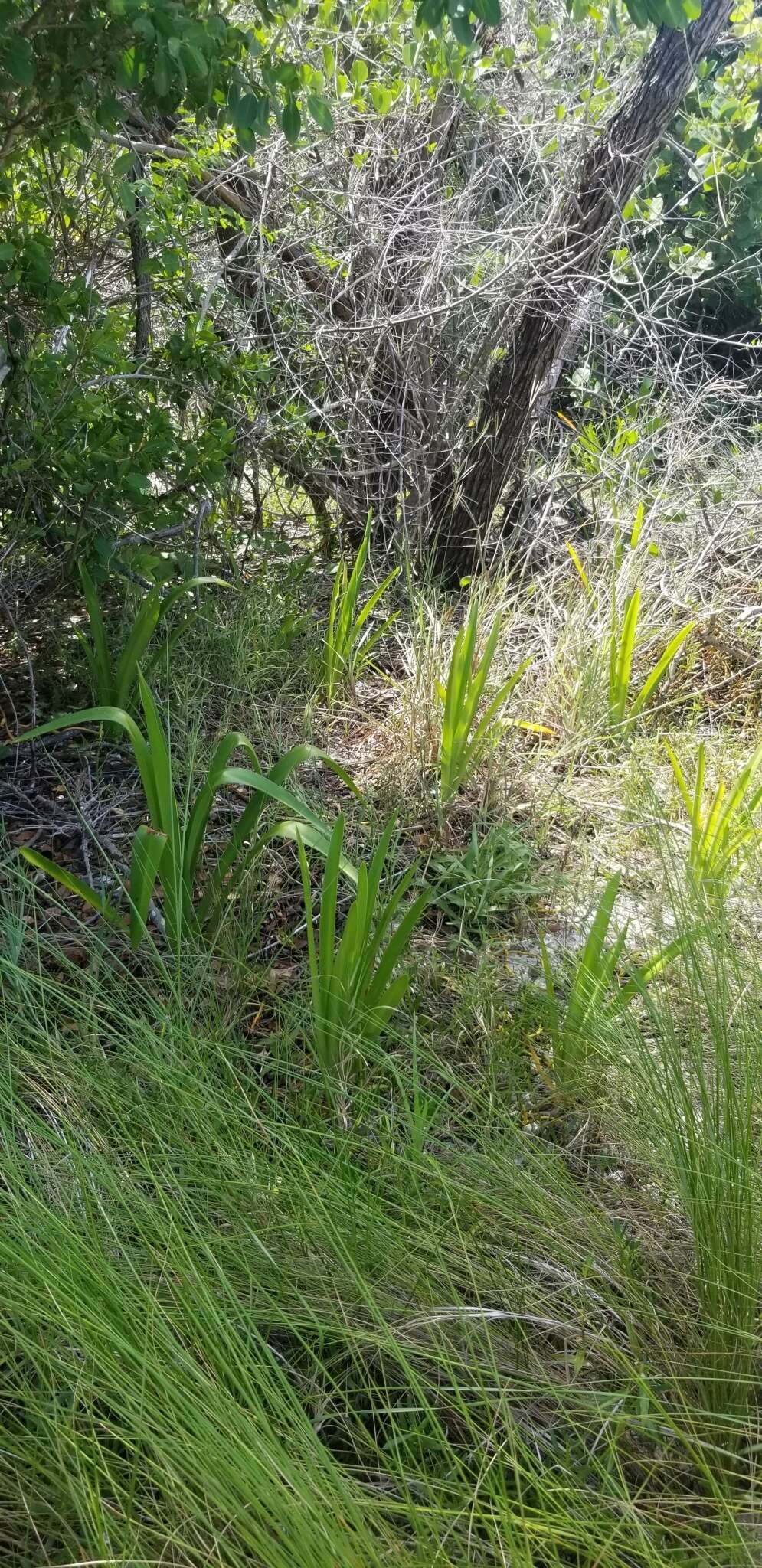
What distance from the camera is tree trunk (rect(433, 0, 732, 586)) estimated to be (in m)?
4.27

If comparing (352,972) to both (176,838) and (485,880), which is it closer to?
(176,838)

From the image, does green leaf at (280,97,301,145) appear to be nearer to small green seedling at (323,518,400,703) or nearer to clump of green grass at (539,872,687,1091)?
small green seedling at (323,518,400,703)

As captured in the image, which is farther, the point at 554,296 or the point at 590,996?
the point at 554,296

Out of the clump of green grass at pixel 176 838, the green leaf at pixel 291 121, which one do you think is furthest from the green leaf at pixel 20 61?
the clump of green grass at pixel 176 838

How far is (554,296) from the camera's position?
448cm

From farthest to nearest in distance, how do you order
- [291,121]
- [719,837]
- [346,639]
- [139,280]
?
[139,280] < [346,639] < [719,837] < [291,121]

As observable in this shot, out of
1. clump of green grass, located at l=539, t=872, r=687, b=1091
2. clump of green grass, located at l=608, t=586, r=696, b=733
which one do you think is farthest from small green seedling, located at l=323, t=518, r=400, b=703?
clump of green grass, located at l=539, t=872, r=687, b=1091

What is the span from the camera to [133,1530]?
111 centimetres

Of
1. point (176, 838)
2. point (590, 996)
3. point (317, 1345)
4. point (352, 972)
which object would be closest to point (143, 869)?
point (176, 838)

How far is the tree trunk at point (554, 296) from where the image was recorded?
4270mm

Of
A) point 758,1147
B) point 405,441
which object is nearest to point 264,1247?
point 758,1147

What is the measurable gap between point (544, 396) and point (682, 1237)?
3.93m

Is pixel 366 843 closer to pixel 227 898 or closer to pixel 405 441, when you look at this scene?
pixel 227 898

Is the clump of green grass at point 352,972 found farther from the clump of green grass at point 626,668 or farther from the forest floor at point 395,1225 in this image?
the clump of green grass at point 626,668
